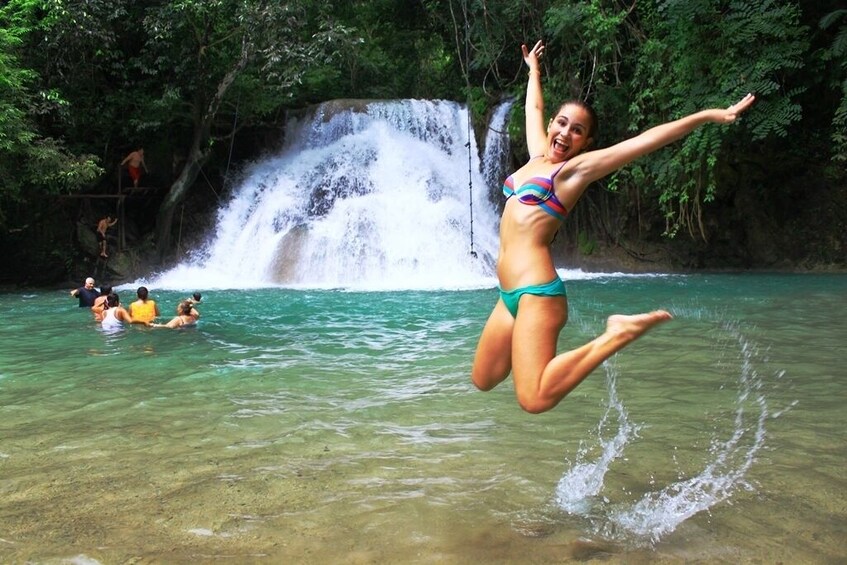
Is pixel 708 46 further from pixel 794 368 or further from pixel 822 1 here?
pixel 794 368

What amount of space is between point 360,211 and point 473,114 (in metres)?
4.16

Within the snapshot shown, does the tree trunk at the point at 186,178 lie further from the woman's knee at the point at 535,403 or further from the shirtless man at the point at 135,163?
the woman's knee at the point at 535,403

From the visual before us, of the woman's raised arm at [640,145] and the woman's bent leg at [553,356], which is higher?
A: the woman's raised arm at [640,145]

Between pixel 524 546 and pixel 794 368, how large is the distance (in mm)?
4111

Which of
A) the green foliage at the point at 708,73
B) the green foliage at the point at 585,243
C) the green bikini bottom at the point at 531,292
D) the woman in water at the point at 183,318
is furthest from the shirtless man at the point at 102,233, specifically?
the green bikini bottom at the point at 531,292

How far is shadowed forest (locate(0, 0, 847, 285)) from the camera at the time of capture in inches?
534

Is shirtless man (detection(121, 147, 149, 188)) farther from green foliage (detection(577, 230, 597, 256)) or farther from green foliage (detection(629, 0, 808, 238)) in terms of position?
green foliage (detection(629, 0, 808, 238))

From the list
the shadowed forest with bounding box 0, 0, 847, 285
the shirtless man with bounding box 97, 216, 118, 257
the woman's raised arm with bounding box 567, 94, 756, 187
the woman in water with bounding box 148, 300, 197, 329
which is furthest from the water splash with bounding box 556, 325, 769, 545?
the shirtless man with bounding box 97, 216, 118, 257

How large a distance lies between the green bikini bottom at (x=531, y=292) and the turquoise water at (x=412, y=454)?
880 mm

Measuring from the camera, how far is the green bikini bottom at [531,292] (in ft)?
9.52

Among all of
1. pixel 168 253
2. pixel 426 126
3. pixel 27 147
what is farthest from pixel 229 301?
pixel 426 126

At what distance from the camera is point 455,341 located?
7738mm

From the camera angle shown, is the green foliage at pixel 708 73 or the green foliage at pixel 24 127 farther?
the green foliage at pixel 24 127

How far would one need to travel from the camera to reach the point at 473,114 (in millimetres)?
18688
